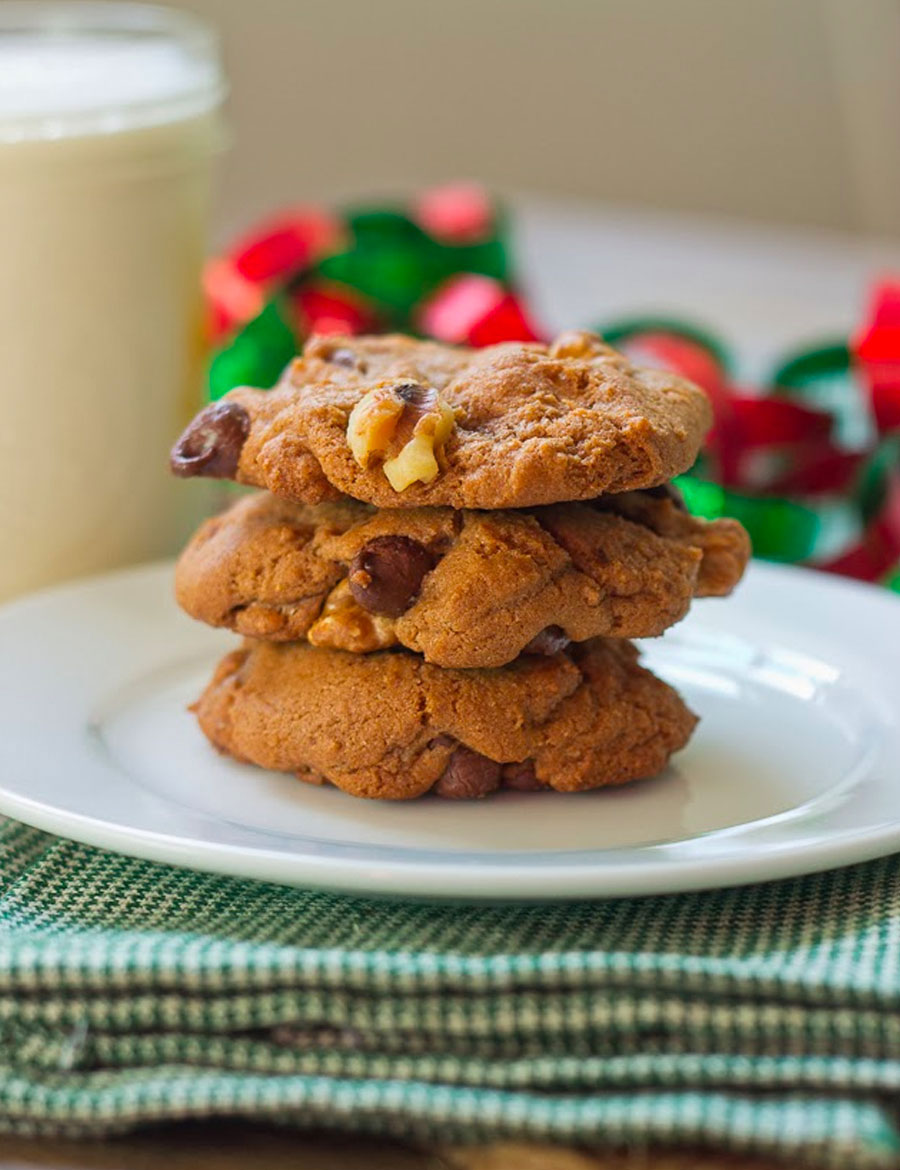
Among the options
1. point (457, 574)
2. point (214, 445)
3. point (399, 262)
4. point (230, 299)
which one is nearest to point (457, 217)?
point (399, 262)

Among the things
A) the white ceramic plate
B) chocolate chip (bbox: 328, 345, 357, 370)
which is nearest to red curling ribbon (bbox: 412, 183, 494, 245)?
the white ceramic plate

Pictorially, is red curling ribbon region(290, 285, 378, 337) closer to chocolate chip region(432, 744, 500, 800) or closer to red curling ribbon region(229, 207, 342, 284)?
red curling ribbon region(229, 207, 342, 284)

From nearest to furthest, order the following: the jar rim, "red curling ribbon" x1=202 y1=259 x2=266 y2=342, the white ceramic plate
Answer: the white ceramic plate
the jar rim
"red curling ribbon" x1=202 y1=259 x2=266 y2=342

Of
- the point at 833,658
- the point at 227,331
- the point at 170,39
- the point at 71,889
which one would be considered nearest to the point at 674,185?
the point at 227,331

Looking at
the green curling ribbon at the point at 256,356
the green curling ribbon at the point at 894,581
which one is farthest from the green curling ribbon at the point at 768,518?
the green curling ribbon at the point at 256,356

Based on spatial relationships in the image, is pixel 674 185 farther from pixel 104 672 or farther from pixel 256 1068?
pixel 256 1068

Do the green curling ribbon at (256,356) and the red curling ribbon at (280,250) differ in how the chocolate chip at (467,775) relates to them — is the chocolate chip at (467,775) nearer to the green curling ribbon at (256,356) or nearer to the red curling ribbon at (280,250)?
the green curling ribbon at (256,356)

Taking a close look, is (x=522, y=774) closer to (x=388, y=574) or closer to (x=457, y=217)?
(x=388, y=574)
